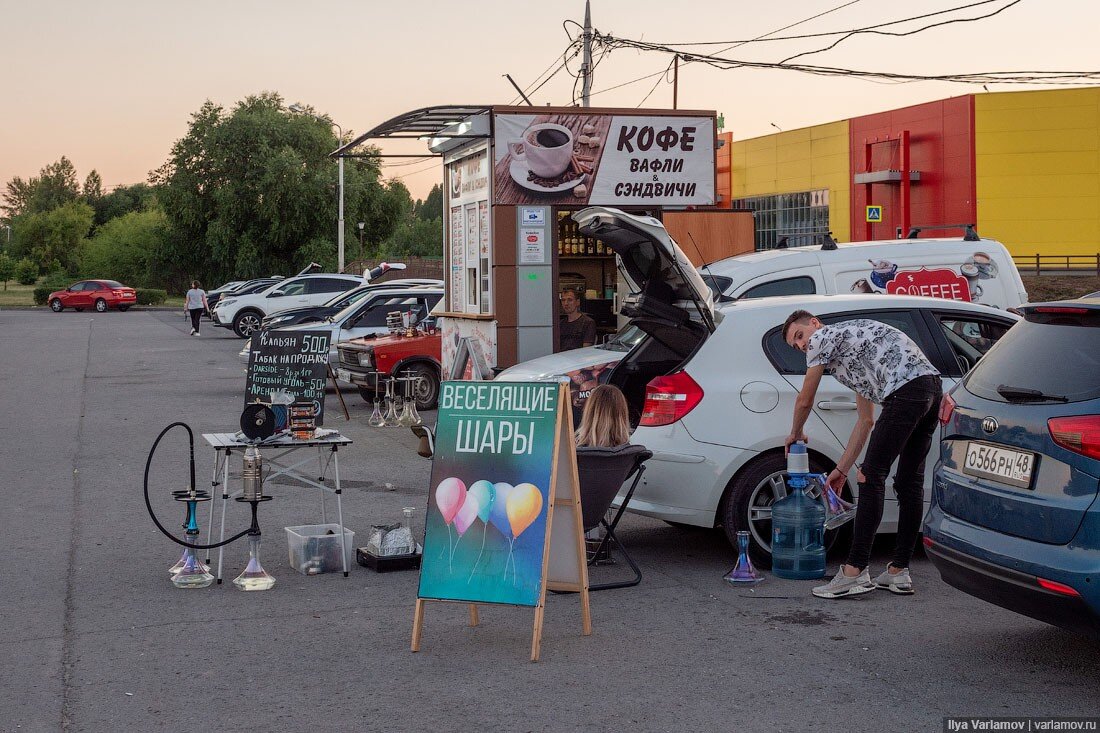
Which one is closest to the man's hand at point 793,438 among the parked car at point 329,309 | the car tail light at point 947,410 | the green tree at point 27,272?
the car tail light at point 947,410

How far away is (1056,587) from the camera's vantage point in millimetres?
4762

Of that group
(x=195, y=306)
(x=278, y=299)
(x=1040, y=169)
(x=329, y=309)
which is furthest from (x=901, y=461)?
(x=1040, y=169)

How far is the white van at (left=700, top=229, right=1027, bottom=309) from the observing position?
12250mm

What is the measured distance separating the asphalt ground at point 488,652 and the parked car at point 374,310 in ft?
34.9

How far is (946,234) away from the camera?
129ft

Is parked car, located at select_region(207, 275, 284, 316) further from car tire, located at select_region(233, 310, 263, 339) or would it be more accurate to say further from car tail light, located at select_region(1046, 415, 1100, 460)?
car tail light, located at select_region(1046, 415, 1100, 460)

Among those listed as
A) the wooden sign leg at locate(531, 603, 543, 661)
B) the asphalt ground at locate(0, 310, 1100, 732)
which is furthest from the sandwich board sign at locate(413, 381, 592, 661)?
the asphalt ground at locate(0, 310, 1100, 732)

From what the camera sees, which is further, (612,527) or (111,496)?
(111,496)

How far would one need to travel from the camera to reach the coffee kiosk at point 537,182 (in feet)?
45.4

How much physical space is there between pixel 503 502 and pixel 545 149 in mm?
8585

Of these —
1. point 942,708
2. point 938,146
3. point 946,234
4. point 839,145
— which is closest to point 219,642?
point 942,708

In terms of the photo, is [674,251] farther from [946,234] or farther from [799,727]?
[946,234]

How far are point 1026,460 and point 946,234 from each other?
36.2 m

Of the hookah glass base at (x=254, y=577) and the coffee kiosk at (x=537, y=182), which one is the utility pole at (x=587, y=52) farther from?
the hookah glass base at (x=254, y=577)
